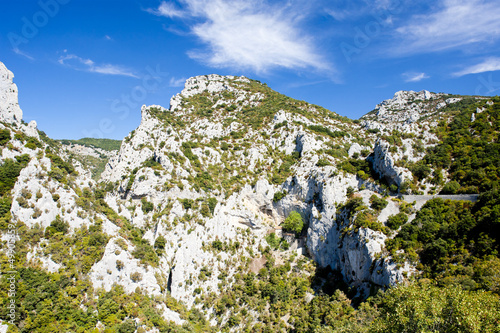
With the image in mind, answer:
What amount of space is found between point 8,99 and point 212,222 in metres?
48.2

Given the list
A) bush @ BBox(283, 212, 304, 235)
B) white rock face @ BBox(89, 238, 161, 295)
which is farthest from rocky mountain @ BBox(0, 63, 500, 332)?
bush @ BBox(283, 212, 304, 235)

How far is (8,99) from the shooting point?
157 feet

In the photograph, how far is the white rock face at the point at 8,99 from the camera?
155 feet

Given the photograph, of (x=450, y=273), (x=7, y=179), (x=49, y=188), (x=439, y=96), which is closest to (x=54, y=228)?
(x=49, y=188)

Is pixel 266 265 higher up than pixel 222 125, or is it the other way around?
pixel 222 125

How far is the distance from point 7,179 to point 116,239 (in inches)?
655

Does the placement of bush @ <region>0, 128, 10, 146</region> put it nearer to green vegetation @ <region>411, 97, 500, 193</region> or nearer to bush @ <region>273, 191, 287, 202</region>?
bush @ <region>273, 191, 287, 202</region>

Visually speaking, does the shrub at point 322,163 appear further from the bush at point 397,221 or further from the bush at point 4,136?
the bush at point 4,136

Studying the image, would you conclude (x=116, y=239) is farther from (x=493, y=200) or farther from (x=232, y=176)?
(x=493, y=200)

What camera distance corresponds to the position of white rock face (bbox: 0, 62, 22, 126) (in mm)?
47156

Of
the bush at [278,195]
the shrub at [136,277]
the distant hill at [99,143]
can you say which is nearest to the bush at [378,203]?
the bush at [278,195]

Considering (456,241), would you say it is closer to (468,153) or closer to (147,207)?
(468,153)

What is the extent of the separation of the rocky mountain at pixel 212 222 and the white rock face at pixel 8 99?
0.22 meters

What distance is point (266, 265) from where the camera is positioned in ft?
153
